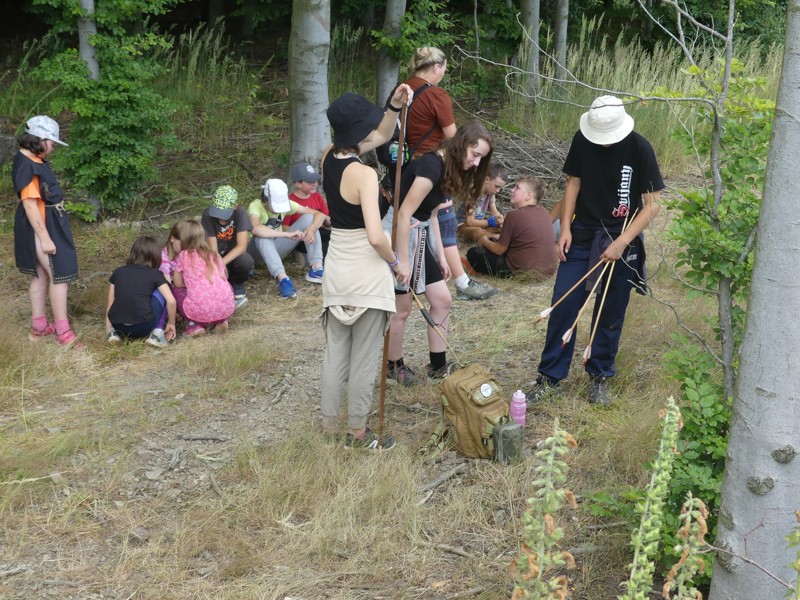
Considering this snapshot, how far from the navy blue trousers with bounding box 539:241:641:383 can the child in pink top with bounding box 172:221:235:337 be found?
8.49 ft

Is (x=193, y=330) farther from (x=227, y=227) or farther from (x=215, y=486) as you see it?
(x=215, y=486)

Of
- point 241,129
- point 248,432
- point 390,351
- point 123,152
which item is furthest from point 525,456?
point 241,129

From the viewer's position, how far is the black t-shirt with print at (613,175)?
4500 mm

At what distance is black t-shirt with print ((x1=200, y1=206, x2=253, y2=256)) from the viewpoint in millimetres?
6947

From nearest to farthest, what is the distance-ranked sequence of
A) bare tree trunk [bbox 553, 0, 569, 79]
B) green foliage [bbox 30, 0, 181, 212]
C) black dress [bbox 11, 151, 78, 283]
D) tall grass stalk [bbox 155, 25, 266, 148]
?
black dress [bbox 11, 151, 78, 283] < green foliage [bbox 30, 0, 181, 212] < tall grass stalk [bbox 155, 25, 266, 148] < bare tree trunk [bbox 553, 0, 569, 79]

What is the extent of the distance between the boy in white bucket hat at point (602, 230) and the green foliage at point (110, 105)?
458cm

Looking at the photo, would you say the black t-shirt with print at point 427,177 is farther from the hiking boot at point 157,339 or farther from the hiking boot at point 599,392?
the hiking boot at point 157,339

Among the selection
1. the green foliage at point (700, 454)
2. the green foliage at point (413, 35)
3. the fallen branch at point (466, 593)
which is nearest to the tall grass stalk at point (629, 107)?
the green foliage at point (413, 35)

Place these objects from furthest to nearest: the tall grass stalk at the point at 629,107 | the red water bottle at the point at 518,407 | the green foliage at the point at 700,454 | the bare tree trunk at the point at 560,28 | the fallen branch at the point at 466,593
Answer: the bare tree trunk at the point at 560,28
the tall grass stalk at the point at 629,107
the red water bottle at the point at 518,407
the fallen branch at the point at 466,593
the green foliage at the point at 700,454

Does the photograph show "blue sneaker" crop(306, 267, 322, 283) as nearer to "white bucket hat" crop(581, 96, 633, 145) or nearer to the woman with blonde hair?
the woman with blonde hair

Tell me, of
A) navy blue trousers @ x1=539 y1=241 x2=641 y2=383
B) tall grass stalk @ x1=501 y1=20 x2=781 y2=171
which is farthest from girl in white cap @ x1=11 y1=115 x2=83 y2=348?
tall grass stalk @ x1=501 y1=20 x2=781 y2=171

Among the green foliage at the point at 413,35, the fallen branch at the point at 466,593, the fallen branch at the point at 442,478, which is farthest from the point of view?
the green foliage at the point at 413,35

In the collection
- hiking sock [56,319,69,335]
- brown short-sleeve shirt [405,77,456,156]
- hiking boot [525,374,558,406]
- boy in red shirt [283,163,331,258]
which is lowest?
hiking sock [56,319,69,335]

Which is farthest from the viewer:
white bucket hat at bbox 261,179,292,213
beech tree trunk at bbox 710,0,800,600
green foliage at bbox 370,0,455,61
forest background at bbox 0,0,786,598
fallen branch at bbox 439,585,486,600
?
green foliage at bbox 370,0,455,61
